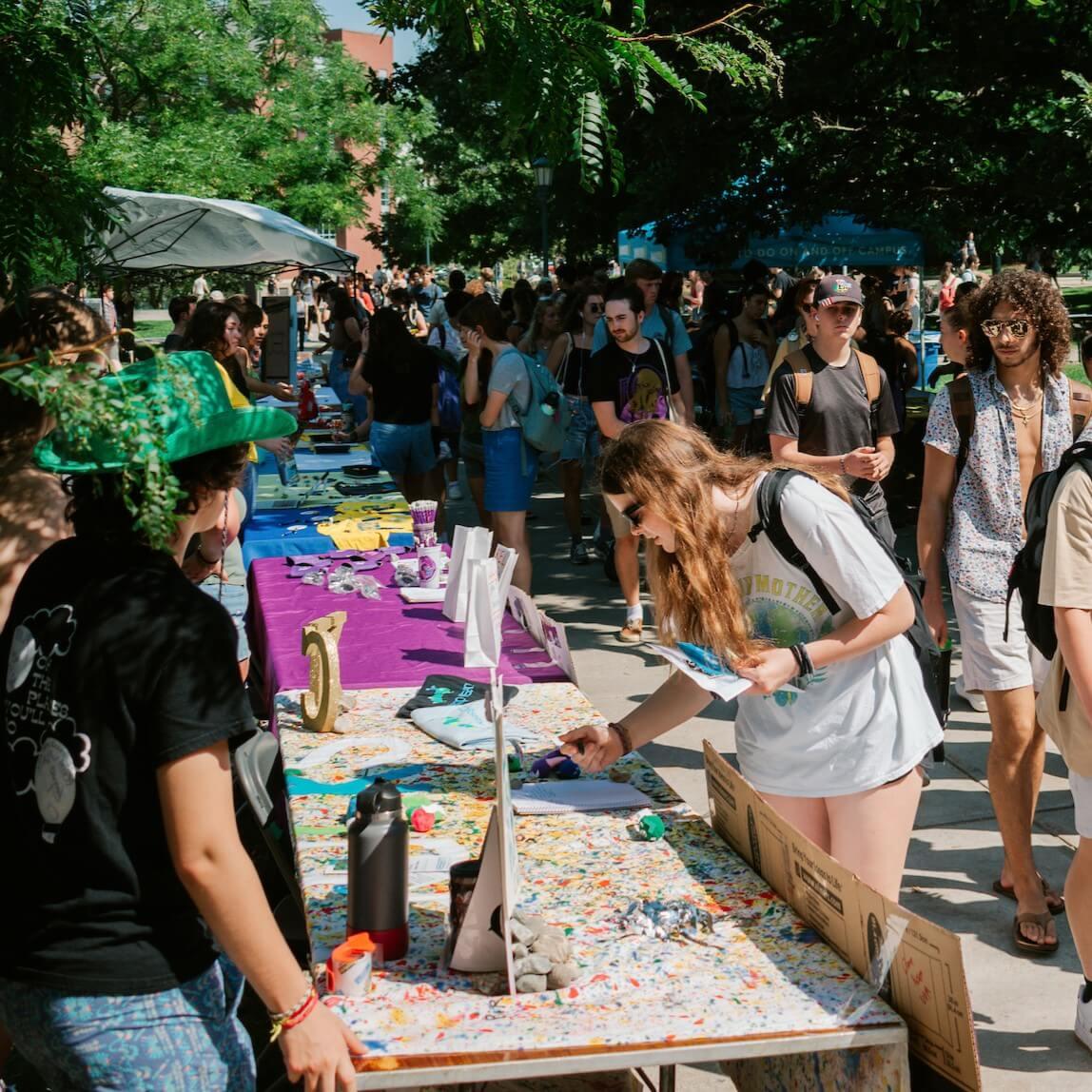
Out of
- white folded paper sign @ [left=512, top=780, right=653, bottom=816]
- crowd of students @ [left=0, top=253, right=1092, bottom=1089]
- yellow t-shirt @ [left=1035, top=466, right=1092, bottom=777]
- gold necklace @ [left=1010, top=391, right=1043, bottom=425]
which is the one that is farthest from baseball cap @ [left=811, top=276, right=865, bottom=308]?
white folded paper sign @ [left=512, top=780, right=653, bottom=816]

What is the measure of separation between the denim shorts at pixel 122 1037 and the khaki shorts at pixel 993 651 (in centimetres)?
282

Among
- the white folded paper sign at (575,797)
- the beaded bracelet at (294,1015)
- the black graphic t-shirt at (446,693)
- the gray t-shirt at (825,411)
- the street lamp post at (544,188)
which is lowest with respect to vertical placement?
the white folded paper sign at (575,797)

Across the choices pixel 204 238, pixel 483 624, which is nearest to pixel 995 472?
pixel 483 624

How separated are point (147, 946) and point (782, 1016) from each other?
1059mm

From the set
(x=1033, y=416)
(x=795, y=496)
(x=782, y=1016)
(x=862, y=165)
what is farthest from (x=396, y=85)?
(x=782, y=1016)

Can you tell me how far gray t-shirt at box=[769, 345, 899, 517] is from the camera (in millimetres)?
5668

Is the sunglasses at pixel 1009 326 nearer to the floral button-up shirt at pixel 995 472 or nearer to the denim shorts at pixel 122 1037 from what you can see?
the floral button-up shirt at pixel 995 472

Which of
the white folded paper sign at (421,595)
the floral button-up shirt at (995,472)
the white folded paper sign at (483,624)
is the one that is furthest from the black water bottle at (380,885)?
the white folded paper sign at (421,595)

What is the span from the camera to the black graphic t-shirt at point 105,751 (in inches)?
80.6

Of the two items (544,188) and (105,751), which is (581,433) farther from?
(544,188)

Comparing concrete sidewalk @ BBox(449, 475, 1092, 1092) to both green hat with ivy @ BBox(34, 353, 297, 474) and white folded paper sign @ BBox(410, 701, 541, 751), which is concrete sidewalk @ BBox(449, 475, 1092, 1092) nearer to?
white folded paper sign @ BBox(410, 701, 541, 751)

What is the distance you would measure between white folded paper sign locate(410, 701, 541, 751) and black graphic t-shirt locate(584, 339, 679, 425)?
12.6ft

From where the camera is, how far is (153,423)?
200cm

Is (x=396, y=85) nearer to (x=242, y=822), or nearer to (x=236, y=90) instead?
(x=242, y=822)
